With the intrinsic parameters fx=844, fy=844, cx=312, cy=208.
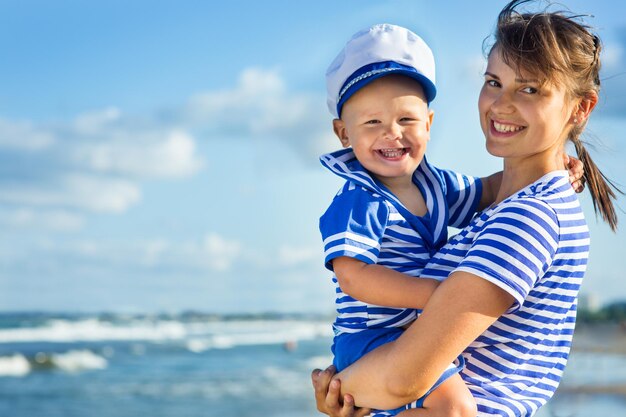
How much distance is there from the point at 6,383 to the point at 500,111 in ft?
53.6

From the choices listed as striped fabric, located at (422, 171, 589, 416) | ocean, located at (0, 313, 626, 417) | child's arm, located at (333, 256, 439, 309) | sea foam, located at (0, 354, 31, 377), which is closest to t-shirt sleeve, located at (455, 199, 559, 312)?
striped fabric, located at (422, 171, 589, 416)

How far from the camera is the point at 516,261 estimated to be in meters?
1.81

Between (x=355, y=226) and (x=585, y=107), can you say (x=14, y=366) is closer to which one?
(x=355, y=226)

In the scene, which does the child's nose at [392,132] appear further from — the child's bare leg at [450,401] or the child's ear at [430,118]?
the child's bare leg at [450,401]

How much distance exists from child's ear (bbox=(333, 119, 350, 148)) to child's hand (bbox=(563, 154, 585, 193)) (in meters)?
0.60

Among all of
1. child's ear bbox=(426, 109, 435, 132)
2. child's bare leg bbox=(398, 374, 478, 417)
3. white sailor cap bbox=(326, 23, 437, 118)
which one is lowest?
child's bare leg bbox=(398, 374, 478, 417)

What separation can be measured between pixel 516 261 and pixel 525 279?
47 mm

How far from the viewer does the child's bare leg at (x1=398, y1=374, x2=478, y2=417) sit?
1948mm

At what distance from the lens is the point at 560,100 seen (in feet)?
6.66

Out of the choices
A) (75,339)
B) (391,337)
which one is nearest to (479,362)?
(391,337)

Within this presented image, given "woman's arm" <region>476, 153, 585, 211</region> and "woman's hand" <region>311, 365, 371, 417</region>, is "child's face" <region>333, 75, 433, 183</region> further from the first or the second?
"woman's hand" <region>311, 365, 371, 417</region>

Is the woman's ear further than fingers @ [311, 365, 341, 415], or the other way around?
fingers @ [311, 365, 341, 415]

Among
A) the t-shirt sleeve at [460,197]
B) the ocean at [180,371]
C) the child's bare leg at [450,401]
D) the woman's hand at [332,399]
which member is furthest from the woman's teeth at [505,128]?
the ocean at [180,371]

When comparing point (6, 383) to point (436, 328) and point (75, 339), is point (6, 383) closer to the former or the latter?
point (75, 339)
